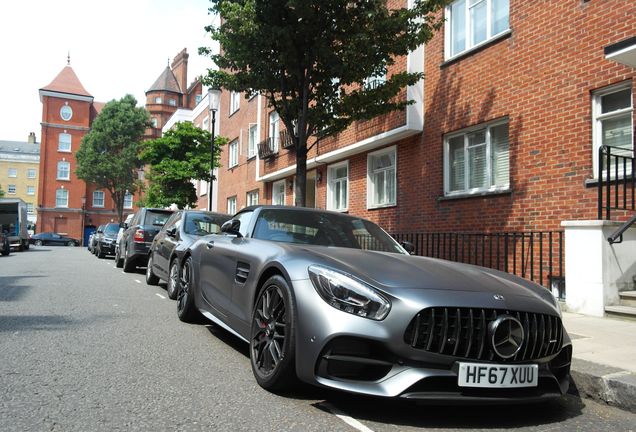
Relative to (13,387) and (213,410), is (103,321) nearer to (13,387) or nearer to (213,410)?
(13,387)

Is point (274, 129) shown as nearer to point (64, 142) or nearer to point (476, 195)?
point (476, 195)

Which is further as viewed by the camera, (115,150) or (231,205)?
(115,150)

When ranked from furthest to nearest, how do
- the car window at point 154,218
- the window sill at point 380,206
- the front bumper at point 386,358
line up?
the car window at point 154,218 < the window sill at point 380,206 < the front bumper at point 386,358

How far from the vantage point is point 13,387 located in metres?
3.63

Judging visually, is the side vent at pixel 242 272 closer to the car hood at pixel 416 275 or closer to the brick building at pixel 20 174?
the car hood at pixel 416 275

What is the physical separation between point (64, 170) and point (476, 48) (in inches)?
2358

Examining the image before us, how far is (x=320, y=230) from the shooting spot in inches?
197

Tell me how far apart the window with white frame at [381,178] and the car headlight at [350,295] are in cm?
947

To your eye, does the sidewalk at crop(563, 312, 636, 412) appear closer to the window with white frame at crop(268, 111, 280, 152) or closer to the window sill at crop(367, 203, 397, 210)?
the window sill at crop(367, 203, 397, 210)

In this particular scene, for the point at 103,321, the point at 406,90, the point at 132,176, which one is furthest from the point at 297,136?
the point at 132,176

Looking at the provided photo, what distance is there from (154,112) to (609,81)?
66.4 metres

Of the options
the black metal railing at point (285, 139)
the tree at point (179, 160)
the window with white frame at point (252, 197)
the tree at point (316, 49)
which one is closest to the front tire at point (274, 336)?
the tree at point (316, 49)

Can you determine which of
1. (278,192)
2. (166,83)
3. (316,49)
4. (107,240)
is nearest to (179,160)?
(278,192)

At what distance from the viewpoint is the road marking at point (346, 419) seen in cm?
309
